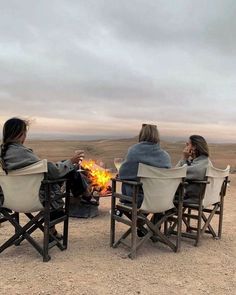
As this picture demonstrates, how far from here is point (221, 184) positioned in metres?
5.40

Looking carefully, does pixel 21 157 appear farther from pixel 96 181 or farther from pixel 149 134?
pixel 96 181

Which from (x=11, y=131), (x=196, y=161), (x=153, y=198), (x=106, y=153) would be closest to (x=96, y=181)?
(x=196, y=161)

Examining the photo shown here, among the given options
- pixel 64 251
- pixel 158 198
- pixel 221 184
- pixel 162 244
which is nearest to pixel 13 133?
pixel 64 251

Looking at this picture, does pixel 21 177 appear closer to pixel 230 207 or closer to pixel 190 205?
pixel 190 205

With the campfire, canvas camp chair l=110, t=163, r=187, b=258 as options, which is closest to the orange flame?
the campfire

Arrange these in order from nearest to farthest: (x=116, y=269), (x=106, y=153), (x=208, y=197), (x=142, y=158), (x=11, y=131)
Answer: (x=116, y=269), (x=11, y=131), (x=142, y=158), (x=208, y=197), (x=106, y=153)

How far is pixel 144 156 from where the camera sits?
4.63 m

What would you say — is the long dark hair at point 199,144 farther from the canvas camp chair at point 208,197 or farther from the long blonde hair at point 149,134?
the long blonde hair at point 149,134

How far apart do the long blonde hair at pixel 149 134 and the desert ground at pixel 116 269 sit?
1.33 metres

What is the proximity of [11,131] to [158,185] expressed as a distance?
173 cm

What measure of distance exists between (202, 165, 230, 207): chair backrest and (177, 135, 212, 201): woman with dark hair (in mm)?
99

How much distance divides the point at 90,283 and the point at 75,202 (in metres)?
3.05

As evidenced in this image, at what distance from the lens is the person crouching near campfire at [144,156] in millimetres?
4621

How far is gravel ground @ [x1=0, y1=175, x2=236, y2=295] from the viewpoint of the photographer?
3.55m
